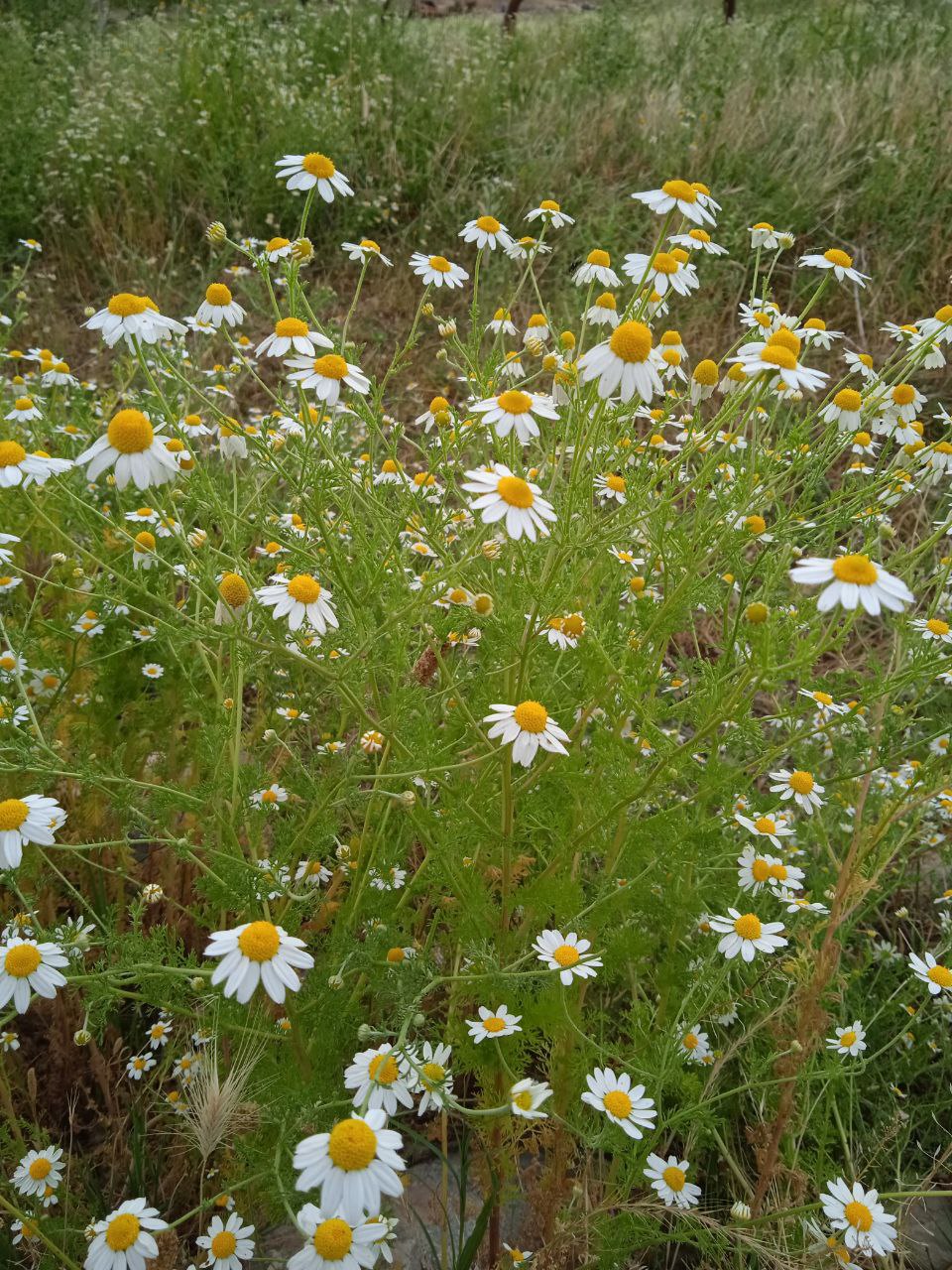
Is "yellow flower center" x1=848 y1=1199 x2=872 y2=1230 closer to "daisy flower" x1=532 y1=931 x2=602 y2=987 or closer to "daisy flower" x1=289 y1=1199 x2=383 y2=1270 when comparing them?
"daisy flower" x1=532 y1=931 x2=602 y2=987

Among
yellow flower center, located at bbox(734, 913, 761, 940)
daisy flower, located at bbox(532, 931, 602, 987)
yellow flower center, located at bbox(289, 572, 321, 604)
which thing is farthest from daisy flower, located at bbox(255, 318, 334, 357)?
yellow flower center, located at bbox(734, 913, 761, 940)

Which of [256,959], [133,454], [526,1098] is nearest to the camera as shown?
[256,959]

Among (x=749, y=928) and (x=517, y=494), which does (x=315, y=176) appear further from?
(x=749, y=928)

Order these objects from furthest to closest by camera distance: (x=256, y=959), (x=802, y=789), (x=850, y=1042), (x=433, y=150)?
(x=433, y=150)
(x=802, y=789)
(x=850, y=1042)
(x=256, y=959)

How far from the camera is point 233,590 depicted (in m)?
1.57

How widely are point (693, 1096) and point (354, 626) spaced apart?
111cm

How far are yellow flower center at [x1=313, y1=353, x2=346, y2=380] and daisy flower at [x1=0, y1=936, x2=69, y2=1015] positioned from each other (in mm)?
1082

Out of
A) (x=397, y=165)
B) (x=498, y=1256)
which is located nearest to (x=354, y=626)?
(x=498, y=1256)

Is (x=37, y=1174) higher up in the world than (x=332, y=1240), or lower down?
lower down

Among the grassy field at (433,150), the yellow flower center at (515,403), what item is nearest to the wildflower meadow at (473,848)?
the yellow flower center at (515,403)

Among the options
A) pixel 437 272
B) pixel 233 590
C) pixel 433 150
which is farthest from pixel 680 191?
pixel 433 150

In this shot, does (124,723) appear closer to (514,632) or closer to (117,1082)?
(117,1082)

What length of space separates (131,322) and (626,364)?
2.81ft

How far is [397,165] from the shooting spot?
6035 millimetres
